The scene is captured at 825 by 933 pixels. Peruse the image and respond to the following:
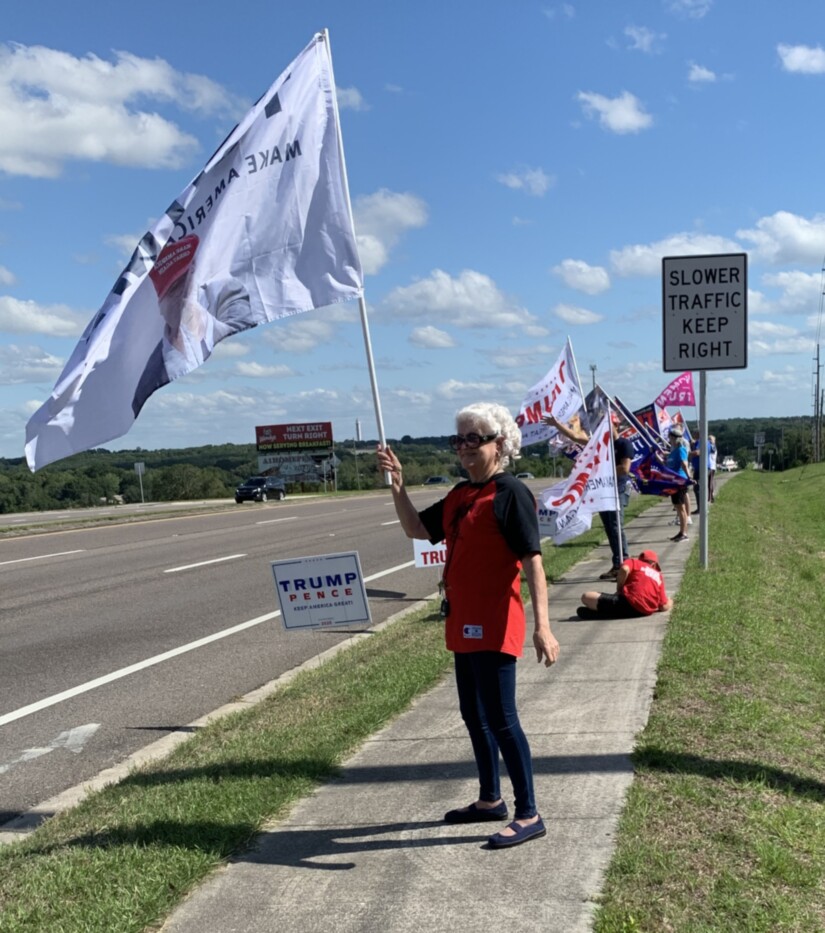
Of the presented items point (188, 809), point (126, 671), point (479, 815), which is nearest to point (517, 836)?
point (479, 815)

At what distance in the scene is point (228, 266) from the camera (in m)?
5.64

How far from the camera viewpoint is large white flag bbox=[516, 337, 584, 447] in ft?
47.5

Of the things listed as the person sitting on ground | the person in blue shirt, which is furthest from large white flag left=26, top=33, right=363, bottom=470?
the person in blue shirt

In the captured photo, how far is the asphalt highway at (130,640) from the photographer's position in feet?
22.2

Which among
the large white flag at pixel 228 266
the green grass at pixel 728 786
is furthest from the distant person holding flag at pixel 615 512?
the large white flag at pixel 228 266

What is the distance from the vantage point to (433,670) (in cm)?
751

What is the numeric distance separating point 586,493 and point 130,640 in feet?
16.1

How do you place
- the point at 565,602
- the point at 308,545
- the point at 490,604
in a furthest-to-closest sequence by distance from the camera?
the point at 308,545, the point at 565,602, the point at 490,604

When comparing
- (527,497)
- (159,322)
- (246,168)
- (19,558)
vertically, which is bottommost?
(19,558)

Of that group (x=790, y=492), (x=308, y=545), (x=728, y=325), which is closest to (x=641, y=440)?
(x=728, y=325)

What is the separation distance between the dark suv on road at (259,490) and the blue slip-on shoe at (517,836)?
53.7 metres

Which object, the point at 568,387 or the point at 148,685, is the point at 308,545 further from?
the point at 148,685

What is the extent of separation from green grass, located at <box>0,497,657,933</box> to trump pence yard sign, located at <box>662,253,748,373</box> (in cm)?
560

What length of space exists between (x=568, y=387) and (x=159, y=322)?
31.9 feet
